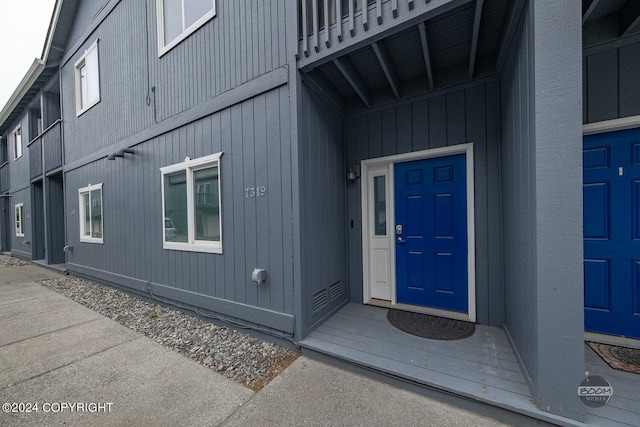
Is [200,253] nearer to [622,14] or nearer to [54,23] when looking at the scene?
[622,14]

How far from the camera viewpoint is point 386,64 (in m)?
2.58

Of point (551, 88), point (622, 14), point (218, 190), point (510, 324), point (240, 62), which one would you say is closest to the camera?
point (551, 88)

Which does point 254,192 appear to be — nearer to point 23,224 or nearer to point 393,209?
point 393,209

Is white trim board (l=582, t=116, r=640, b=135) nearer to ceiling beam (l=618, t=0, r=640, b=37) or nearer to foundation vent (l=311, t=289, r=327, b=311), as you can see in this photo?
ceiling beam (l=618, t=0, r=640, b=37)

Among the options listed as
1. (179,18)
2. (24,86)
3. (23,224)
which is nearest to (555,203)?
(179,18)

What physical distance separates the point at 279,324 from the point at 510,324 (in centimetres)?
217

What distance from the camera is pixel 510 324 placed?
237 cm

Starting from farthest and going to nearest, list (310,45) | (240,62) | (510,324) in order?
1. (240,62)
2. (310,45)
3. (510,324)

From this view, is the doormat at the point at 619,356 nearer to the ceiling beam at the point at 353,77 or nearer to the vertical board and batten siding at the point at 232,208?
the vertical board and batten siding at the point at 232,208

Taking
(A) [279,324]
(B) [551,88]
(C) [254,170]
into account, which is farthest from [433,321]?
(C) [254,170]

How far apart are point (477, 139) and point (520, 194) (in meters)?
1.04

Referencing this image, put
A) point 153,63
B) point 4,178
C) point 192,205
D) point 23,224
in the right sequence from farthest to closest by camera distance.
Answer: point 4,178 < point 23,224 < point 153,63 < point 192,205

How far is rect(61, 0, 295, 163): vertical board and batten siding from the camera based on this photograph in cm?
287

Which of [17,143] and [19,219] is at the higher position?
[17,143]
